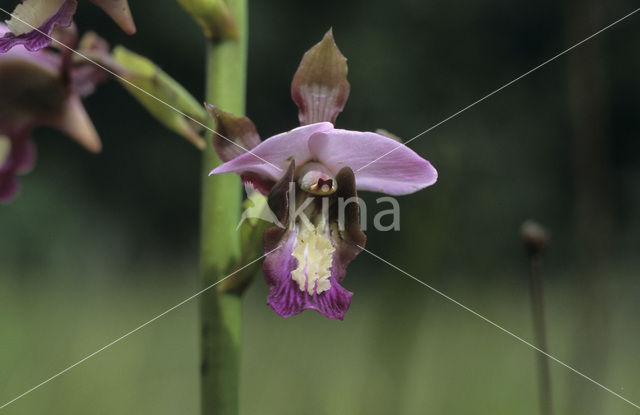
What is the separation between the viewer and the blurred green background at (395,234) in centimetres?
147

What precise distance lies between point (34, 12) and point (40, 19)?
0.01 metres

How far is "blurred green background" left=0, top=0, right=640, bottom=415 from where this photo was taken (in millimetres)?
1469

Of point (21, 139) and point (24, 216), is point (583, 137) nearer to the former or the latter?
point (21, 139)

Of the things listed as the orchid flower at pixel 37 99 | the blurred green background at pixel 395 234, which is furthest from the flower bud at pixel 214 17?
the blurred green background at pixel 395 234

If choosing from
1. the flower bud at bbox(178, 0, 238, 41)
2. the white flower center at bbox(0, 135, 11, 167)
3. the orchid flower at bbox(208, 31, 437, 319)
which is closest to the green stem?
the flower bud at bbox(178, 0, 238, 41)

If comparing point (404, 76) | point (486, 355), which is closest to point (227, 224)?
point (486, 355)

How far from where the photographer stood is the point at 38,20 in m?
0.79

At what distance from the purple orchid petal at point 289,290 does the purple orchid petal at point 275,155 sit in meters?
0.07

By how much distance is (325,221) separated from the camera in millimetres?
803

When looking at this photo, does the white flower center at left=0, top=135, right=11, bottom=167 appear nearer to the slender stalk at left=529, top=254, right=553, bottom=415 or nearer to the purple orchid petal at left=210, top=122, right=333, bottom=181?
the purple orchid petal at left=210, top=122, right=333, bottom=181

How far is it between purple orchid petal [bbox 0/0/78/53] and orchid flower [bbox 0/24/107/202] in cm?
24

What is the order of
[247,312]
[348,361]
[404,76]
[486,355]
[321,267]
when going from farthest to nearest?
[404,76]
[247,312]
[486,355]
[348,361]
[321,267]

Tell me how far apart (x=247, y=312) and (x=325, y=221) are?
125 inches

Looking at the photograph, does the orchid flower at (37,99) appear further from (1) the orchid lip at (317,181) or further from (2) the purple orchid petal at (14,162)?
(1) the orchid lip at (317,181)
